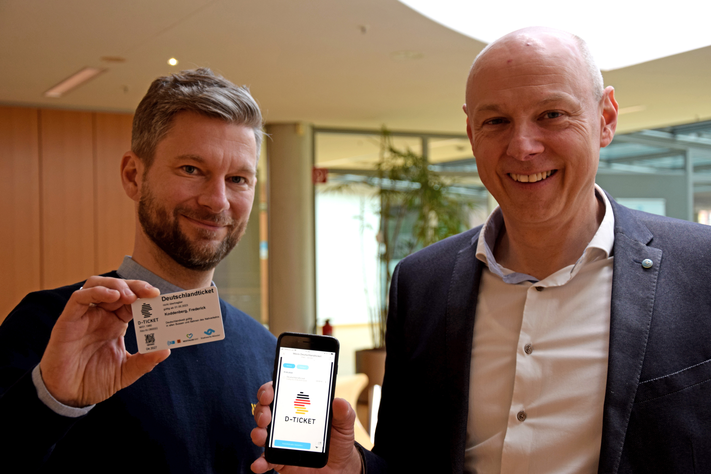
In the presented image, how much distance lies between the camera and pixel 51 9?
154 inches

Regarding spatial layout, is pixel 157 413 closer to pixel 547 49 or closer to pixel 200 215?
pixel 200 215

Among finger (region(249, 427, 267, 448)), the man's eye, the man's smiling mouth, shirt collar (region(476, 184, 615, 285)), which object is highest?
the man's eye

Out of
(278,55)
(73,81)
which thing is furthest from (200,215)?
(73,81)

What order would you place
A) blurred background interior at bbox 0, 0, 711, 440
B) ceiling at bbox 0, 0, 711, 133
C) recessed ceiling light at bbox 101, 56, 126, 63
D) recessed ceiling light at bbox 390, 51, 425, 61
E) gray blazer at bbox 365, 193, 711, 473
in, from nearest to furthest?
1. gray blazer at bbox 365, 193, 711, 473
2. ceiling at bbox 0, 0, 711, 133
3. blurred background interior at bbox 0, 0, 711, 440
4. recessed ceiling light at bbox 101, 56, 126, 63
5. recessed ceiling light at bbox 390, 51, 425, 61

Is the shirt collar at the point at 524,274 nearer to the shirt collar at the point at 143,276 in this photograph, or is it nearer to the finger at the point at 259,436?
the finger at the point at 259,436

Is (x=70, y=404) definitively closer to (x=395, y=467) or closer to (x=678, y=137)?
(x=395, y=467)

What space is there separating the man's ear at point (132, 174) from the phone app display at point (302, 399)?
56 cm

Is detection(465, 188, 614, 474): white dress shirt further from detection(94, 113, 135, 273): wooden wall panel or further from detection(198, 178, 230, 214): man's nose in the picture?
detection(94, 113, 135, 273): wooden wall panel

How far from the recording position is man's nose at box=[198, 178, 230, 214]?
4.72 ft

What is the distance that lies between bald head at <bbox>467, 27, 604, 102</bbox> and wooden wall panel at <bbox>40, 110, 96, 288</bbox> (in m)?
6.47

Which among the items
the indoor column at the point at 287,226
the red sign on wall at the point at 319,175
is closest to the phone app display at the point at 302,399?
the indoor column at the point at 287,226

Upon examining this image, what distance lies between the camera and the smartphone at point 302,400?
1315mm

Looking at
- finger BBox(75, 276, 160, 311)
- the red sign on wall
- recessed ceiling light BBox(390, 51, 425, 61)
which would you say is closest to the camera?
finger BBox(75, 276, 160, 311)

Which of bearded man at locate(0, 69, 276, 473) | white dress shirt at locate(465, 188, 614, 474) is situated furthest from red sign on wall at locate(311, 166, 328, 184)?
white dress shirt at locate(465, 188, 614, 474)
